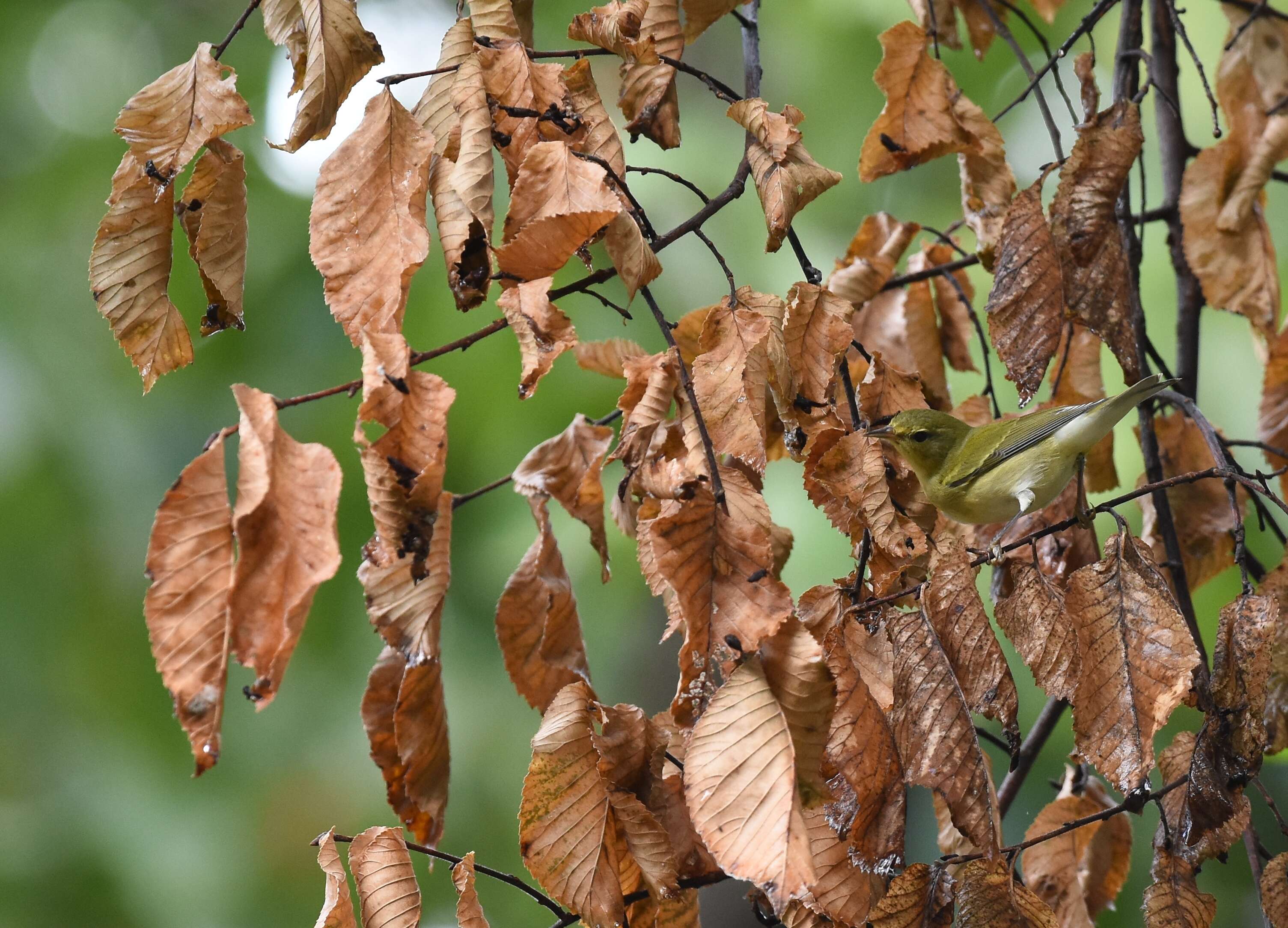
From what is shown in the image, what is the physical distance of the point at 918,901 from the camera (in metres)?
0.96

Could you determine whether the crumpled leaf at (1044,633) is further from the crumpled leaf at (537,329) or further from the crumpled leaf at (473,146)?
the crumpled leaf at (473,146)

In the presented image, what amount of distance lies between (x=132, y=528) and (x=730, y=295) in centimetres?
286

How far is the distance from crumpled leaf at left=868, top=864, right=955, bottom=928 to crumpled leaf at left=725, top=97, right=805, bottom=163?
68 cm

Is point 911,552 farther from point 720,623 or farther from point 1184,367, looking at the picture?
point 1184,367

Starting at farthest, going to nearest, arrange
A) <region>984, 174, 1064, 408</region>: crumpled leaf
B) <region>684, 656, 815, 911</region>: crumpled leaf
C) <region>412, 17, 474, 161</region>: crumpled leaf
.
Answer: <region>984, 174, 1064, 408</region>: crumpled leaf < <region>412, 17, 474, 161</region>: crumpled leaf < <region>684, 656, 815, 911</region>: crumpled leaf

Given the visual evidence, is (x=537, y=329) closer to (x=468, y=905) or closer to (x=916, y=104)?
(x=468, y=905)

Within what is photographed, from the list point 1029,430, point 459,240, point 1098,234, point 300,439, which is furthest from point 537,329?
point 300,439

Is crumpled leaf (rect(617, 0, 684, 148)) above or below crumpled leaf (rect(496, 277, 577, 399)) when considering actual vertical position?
above

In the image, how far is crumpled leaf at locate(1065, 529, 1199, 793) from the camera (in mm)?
936

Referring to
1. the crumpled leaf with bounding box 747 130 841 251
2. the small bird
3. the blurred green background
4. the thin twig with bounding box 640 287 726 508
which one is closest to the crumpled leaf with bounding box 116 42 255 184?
the thin twig with bounding box 640 287 726 508

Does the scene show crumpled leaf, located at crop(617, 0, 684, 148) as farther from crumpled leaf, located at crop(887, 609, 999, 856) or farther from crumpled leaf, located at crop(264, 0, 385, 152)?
crumpled leaf, located at crop(887, 609, 999, 856)

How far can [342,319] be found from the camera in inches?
33.3

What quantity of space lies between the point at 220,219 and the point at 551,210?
11.5 inches

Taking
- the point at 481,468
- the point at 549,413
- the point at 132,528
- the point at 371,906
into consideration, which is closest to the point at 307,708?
the point at 132,528
